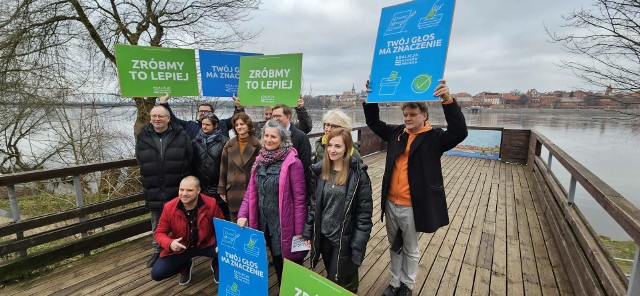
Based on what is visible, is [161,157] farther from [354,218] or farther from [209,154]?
[354,218]

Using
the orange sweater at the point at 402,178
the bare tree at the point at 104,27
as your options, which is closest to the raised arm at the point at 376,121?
the orange sweater at the point at 402,178

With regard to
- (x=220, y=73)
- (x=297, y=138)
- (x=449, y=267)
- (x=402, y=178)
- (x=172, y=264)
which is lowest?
(x=449, y=267)

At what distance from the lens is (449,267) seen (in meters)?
2.87

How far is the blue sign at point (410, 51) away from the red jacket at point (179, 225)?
61.1 inches

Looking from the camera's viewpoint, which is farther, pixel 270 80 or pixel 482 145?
pixel 482 145

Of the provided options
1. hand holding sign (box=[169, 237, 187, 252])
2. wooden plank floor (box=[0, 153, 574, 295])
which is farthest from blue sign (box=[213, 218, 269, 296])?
wooden plank floor (box=[0, 153, 574, 295])

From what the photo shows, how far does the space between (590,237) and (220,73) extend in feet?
12.3

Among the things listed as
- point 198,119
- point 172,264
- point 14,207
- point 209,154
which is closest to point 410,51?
point 209,154

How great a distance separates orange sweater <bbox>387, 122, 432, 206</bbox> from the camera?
2.08m

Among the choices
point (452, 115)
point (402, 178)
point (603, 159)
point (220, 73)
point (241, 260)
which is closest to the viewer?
point (452, 115)

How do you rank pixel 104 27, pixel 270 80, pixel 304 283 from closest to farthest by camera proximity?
1. pixel 304 283
2. pixel 270 80
3. pixel 104 27

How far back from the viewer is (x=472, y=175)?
6.56 meters

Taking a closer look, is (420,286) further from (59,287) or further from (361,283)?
(59,287)

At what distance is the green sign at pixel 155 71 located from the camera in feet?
9.66
